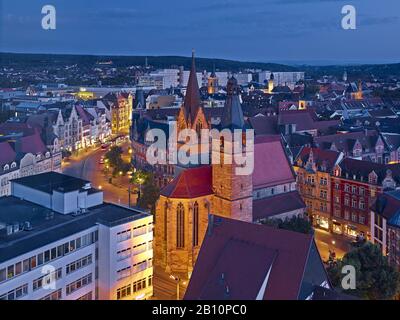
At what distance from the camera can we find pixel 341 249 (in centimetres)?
1392

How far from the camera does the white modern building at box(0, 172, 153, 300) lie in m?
8.47

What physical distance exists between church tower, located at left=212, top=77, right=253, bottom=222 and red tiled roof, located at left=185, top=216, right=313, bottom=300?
3046mm

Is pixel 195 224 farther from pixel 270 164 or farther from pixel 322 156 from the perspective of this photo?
pixel 322 156

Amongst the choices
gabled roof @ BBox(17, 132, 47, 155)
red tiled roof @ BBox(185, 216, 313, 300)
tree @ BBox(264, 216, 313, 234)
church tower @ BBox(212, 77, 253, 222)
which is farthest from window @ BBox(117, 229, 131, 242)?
gabled roof @ BBox(17, 132, 47, 155)

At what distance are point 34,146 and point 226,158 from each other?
33.2 feet

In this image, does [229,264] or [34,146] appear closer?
[229,264]

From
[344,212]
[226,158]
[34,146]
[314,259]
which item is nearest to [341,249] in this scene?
[344,212]

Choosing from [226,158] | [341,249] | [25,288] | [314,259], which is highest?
[226,158]
